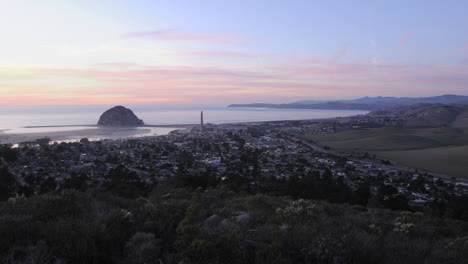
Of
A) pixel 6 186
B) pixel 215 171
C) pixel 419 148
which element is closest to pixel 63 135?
pixel 215 171

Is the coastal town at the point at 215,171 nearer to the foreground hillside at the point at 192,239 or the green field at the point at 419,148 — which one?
the green field at the point at 419,148

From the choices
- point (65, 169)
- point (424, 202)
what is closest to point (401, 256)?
point (424, 202)

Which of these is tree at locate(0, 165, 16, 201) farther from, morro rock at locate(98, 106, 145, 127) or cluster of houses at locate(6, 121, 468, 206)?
morro rock at locate(98, 106, 145, 127)

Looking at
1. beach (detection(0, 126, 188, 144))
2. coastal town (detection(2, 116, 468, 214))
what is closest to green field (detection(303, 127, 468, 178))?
coastal town (detection(2, 116, 468, 214))

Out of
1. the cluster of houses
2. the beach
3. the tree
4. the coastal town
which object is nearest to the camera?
the tree

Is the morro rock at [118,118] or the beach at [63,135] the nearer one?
the beach at [63,135]

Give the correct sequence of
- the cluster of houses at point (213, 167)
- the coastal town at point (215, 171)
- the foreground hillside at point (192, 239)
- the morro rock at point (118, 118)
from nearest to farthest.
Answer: the foreground hillside at point (192, 239) → the coastal town at point (215, 171) → the cluster of houses at point (213, 167) → the morro rock at point (118, 118)

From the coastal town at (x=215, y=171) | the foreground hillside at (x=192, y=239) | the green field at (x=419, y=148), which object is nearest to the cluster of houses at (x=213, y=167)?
the coastal town at (x=215, y=171)
